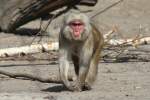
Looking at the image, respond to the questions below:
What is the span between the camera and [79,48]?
27.9ft

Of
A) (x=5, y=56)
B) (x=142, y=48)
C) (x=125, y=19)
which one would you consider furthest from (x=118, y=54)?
(x=125, y=19)

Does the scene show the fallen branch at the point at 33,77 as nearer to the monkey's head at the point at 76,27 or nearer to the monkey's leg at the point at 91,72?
the monkey's leg at the point at 91,72

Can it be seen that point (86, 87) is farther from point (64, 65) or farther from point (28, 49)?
point (28, 49)

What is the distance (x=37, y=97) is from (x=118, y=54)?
552cm

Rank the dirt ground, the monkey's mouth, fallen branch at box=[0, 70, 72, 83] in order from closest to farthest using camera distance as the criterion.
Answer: the dirt ground < the monkey's mouth < fallen branch at box=[0, 70, 72, 83]

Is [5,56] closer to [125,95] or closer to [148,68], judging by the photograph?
[148,68]

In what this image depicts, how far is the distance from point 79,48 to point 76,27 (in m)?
0.37

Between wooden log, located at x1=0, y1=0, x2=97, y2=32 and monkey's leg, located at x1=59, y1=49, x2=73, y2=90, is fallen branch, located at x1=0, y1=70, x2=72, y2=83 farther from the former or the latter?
wooden log, located at x1=0, y1=0, x2=97, y2=32

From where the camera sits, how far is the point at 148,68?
11391mm

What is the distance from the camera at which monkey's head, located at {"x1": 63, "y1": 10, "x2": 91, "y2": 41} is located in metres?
8.29

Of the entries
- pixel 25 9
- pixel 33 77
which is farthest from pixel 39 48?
pixel 33 77

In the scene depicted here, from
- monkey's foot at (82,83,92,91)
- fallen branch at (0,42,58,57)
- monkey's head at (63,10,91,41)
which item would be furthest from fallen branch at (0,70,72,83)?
fallen branch at (0,42,58,57)

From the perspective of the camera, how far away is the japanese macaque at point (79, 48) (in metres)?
8.33

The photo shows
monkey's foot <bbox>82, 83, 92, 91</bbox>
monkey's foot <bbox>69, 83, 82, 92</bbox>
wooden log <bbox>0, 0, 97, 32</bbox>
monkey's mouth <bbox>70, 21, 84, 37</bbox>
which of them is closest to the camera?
monkey's mouth <bbox>70, 21, 84, 37</bbox>
